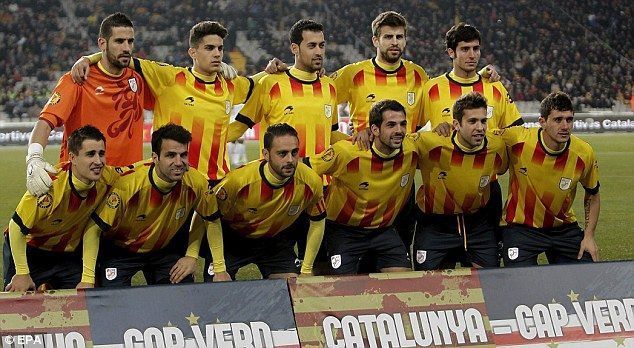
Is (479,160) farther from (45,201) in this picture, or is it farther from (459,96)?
(45,201)

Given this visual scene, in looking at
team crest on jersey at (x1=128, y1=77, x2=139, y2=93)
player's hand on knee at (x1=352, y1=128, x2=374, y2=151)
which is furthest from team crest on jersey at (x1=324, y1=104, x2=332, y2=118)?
team crest on jersey at (x1=128, y1=77, x2=139, y2=93)

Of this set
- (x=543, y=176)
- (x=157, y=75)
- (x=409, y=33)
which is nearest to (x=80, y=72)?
(x=157, y=75)

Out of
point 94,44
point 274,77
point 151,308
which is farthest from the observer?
point 94,44

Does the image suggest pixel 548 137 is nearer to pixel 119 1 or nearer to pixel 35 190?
pixel 35 190

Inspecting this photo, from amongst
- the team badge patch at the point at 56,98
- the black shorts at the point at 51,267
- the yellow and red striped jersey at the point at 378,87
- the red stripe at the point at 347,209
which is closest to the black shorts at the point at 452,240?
the red stripe at the point at 347,209

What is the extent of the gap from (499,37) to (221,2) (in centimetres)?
971

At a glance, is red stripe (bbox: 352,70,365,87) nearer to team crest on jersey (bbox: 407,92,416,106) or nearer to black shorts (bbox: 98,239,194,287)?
team crest on jersey (bbox: 407,92,416,106)

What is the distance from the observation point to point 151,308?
5.15 metres

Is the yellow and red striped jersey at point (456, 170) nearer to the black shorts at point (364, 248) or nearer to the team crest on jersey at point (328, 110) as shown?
the black shorts at point (364, 248)

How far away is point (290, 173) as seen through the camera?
6156 mm

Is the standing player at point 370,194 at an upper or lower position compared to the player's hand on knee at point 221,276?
upper

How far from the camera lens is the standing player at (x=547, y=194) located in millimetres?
6770

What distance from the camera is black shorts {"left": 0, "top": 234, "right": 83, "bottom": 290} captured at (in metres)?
6.38

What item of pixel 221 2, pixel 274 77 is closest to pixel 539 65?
pixel 221 2
